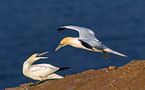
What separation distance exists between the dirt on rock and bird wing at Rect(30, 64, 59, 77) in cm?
43

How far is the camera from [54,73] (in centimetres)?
1478

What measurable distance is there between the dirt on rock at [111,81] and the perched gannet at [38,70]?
1.08ft

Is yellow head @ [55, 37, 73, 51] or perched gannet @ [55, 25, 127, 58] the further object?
yellow head @ [55, 37, 73, 51]

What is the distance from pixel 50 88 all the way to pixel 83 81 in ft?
4.20

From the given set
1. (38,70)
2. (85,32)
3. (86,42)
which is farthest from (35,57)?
(86,42)

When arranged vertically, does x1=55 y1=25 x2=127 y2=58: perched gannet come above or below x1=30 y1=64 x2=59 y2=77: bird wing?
above

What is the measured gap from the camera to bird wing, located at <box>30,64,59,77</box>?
14.6 metres

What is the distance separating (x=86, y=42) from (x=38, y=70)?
238 cm

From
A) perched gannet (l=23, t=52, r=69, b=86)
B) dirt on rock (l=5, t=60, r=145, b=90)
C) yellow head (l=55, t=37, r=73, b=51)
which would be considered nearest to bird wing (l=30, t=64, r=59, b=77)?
perched gannet (l=23, t=52, r=69, b=86)

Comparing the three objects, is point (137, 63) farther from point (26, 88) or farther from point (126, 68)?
point (26, 88)

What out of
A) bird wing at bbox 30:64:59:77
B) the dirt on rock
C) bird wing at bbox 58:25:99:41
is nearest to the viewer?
the dirt on rock

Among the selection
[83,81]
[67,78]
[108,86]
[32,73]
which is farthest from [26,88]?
[108,86]

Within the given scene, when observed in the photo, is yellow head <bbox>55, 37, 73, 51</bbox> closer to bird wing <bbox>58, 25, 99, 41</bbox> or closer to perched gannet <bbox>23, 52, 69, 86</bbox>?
bird wing <bbox>58, 25, 99, 41</bbox>

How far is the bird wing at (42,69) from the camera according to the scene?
1460cm
